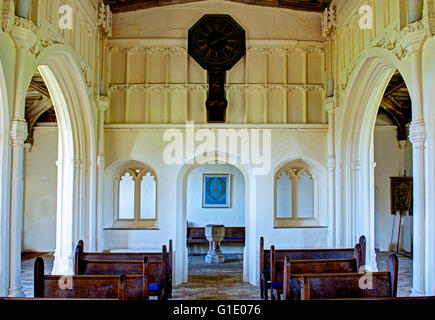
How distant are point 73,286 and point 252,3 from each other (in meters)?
7.21

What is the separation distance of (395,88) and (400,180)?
12.2 feet

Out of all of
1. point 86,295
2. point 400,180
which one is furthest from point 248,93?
point 400,180

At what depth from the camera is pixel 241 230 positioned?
13938 millimetres

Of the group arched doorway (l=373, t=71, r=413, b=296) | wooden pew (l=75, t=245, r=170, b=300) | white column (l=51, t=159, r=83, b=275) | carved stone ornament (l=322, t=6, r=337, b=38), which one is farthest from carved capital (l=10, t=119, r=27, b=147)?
arched doorway (l=373, t=71, r=413, b=296)

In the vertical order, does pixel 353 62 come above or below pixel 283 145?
above

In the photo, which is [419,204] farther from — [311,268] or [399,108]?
[399,108]

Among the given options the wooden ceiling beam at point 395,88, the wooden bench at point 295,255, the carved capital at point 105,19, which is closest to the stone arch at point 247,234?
the wooden bench at point 295,255

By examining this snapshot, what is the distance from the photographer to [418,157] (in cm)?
545

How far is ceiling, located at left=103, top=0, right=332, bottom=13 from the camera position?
30.0 ft

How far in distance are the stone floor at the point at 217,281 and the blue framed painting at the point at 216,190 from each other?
2.35 m

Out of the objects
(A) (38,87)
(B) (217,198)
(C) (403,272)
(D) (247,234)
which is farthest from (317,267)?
(B) (217,198)
